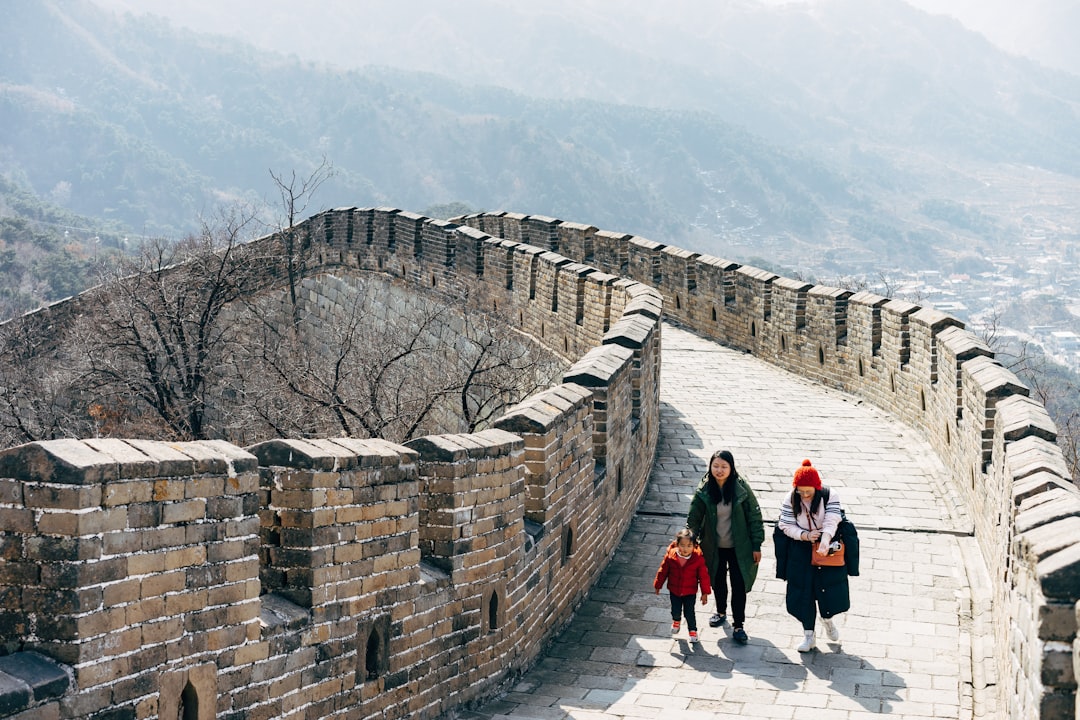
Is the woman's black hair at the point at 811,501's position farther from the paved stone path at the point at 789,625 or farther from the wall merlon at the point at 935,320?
the wall merlon at the point at 935,320

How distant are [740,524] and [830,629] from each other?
0.69 meters

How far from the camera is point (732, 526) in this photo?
7.59 meters

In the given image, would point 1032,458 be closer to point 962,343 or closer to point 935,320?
point 962,343

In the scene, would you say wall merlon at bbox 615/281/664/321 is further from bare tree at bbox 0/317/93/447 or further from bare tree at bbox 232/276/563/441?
bare tree at bbox 0/317/93/447

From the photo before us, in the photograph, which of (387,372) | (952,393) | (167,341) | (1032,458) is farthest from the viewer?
(167,341)

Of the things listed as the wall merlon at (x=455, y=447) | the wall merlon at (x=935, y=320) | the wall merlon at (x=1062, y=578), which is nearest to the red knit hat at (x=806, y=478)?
the wall merlon at (x=455, y=447)

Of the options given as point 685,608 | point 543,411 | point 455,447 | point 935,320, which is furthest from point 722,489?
point 935,320

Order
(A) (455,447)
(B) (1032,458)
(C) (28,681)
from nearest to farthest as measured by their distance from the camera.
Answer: (C) (28,681), (A) (455,447), (B) (1032,458)

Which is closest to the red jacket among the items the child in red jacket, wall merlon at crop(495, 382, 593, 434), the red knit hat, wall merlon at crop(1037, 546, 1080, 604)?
the child in red jacket

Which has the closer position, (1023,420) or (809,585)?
(809,585)

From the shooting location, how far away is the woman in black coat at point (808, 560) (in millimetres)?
7234

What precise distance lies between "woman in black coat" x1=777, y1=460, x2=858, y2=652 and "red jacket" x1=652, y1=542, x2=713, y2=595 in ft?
1.28

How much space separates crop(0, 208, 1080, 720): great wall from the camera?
13.3 ft

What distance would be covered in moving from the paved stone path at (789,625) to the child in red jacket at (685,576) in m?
0.19
